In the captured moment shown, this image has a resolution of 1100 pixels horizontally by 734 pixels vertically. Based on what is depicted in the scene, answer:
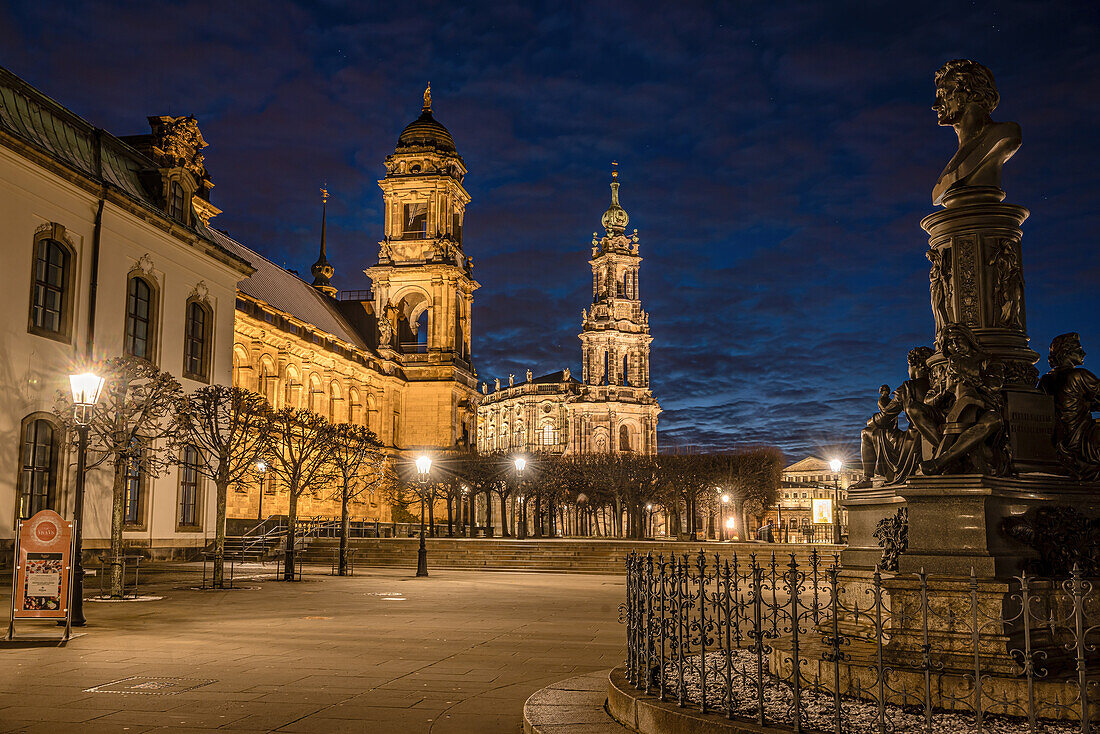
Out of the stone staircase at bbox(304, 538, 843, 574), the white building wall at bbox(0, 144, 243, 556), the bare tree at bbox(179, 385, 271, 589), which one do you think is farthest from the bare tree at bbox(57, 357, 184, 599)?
the stone staircase at bbox(304, 538, 843, 574)

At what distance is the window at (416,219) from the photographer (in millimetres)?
80312

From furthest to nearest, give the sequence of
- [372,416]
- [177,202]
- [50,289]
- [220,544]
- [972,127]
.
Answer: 1. [372,416]
2. [177,202]
3. [50,289]
4. [220,544]
5. [972,127]

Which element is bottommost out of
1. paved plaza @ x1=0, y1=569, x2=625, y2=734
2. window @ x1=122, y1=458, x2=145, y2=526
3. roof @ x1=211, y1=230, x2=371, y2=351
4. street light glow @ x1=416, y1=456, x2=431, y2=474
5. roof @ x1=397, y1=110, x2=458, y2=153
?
paved plaza @ x1=0, y1=569, x2=625, y2=734

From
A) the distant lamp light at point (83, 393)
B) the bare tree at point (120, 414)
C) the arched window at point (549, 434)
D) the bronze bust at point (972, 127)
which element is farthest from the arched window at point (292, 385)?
the arched window at point (549, 434)

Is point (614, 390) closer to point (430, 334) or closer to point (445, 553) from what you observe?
point (430, 334)

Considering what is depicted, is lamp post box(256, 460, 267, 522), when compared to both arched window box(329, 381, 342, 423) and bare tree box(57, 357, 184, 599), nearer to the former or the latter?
arched window box(329, 381, 342, 423)

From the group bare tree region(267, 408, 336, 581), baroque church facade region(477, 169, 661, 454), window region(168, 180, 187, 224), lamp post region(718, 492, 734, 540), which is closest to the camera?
bare tree region(267, 408, 336, 581)

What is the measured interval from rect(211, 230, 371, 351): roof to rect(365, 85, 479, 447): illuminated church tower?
11.3 ft

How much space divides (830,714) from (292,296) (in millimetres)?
68287

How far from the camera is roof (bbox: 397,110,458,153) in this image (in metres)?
80.6

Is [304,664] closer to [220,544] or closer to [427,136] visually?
[220,544]

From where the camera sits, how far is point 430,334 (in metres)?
79.5

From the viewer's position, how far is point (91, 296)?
28.0 m

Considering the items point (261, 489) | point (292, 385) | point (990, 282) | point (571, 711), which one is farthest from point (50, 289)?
point (292, 385)
